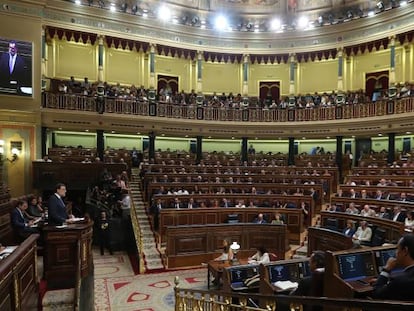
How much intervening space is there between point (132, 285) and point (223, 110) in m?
12.2

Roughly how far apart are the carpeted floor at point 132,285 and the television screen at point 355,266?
3.68 metres

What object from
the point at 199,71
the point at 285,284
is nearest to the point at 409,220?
the point at 285,284

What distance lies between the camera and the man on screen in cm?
1305

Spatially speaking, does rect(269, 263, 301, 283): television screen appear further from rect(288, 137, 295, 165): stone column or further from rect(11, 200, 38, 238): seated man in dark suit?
rect(288, 137, 295, 165): stone column

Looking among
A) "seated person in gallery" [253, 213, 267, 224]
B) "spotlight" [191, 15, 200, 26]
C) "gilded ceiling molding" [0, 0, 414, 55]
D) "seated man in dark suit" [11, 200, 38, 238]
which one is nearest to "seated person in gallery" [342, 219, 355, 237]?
"seated person in gallery" [253, 213, 267, 224]

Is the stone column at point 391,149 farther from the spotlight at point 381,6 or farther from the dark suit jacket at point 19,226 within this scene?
the dark suit jacket at point 19,226

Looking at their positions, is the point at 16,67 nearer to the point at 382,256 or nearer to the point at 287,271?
the point at 287,271

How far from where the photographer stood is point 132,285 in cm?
791

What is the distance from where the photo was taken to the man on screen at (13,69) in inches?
514

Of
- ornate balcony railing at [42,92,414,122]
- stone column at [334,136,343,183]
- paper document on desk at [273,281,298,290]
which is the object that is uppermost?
ornate balcony railing at [42,92,414,122]

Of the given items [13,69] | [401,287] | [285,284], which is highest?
[13,69]

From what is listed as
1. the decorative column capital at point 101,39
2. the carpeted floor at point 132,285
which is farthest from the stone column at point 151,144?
the carpeted floor at point 132,285

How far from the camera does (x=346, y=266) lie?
14.3 ft

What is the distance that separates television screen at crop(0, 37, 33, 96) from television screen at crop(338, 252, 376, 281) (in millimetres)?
13248
